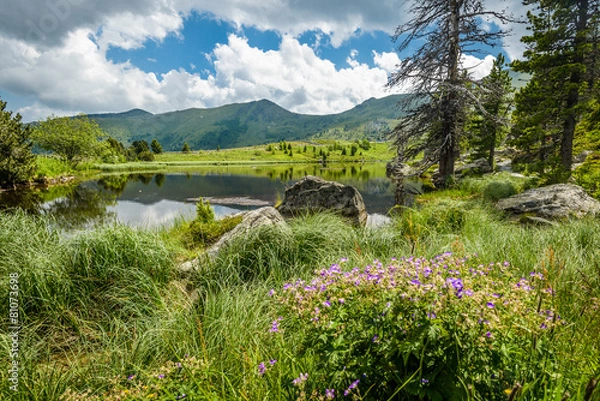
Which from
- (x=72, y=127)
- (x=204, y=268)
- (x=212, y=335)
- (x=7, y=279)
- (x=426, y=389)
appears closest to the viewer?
(x=426, y=389)

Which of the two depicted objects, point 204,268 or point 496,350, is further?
point 204,268

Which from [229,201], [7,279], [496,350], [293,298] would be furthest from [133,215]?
[496,350]

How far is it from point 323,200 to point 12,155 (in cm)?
3206

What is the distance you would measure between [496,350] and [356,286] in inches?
35.9

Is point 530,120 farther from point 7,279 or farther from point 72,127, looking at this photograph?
point 72,127

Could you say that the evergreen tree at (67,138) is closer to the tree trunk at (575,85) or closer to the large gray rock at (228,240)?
the large gray rock at (228,240)

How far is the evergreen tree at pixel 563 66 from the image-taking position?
13.6 meters

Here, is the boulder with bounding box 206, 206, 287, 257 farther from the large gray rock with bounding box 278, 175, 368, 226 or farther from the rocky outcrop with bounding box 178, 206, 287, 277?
the large gray rock with bounding box 278, 175, 368, 226

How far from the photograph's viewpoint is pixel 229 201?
24188 mm

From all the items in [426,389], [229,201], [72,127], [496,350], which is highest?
→ [72,127]

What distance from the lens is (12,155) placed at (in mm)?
27078

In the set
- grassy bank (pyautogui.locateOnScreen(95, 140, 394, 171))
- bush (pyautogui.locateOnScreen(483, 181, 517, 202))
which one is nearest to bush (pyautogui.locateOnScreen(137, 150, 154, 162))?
grassy bank (pyautogui.locateOnScreen(95, 140, 394, 171))

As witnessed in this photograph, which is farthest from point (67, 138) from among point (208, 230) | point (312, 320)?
point (312, 320)

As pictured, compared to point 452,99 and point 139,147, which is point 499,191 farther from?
point 139,147
